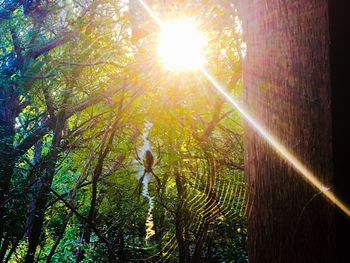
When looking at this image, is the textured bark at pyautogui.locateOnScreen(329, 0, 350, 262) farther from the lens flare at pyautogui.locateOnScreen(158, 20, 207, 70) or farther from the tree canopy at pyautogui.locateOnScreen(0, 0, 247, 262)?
the lens flare at pyautogui.locateOnScreen(158, 20, 207, 70)

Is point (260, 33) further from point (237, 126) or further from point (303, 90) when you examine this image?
point (237, 126)

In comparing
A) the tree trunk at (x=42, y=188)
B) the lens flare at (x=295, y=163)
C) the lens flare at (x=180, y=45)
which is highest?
the lens flare at (x=180, y=45)

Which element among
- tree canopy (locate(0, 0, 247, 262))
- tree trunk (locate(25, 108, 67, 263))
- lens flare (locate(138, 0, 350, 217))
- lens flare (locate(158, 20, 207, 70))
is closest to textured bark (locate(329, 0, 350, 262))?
lens flare (locate(138, 0, 350, 217))

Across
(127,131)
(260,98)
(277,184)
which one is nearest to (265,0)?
(260,98)

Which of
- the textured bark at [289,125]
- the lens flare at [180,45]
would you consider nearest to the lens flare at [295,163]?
the textured bark at [289,125]

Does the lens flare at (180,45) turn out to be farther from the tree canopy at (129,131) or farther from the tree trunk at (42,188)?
the tree trunk at (42,188)

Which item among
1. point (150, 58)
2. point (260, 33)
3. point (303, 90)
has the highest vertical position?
point (150, 58)

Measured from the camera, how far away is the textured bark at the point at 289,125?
0.42 meters

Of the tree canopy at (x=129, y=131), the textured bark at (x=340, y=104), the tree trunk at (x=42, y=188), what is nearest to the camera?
the textured bark at (x=340, y=104)

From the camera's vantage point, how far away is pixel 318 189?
1.38 feet

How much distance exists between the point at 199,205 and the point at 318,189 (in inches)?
79.8

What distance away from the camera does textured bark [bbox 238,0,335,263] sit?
417mm

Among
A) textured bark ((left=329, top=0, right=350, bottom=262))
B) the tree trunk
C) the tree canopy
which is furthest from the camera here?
the tree trunk

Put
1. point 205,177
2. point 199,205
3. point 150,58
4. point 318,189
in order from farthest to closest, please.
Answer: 1. point 150,58
2. point 205,177
3. point 199,205
4. point 318,189
